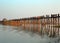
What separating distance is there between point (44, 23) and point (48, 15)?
12.5ft

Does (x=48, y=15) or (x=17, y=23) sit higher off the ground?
(x=48, y=15)

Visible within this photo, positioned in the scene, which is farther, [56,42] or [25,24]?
[25,24]

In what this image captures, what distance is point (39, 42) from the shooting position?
11.1 m

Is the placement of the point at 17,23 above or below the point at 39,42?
below

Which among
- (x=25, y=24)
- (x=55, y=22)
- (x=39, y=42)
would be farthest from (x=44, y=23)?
(x=25, y=24)

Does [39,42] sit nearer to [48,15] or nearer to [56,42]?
[56,42]

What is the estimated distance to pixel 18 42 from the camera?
10938mm

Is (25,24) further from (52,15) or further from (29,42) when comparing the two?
(29,42)

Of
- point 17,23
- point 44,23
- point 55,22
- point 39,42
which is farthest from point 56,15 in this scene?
point 17,23

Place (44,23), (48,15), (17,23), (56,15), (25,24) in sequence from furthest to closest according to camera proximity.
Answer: (17,23) → (25,24) → (44,23) → (48,15) → (56,15)

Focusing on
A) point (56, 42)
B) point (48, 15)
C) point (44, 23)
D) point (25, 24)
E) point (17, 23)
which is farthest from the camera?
point (17, 23)

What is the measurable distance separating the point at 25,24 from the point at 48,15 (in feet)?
86.0

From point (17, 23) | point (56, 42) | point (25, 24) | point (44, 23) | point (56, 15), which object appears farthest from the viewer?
point (17, 23)

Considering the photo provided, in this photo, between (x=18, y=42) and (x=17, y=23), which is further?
(x=17, y=23)
